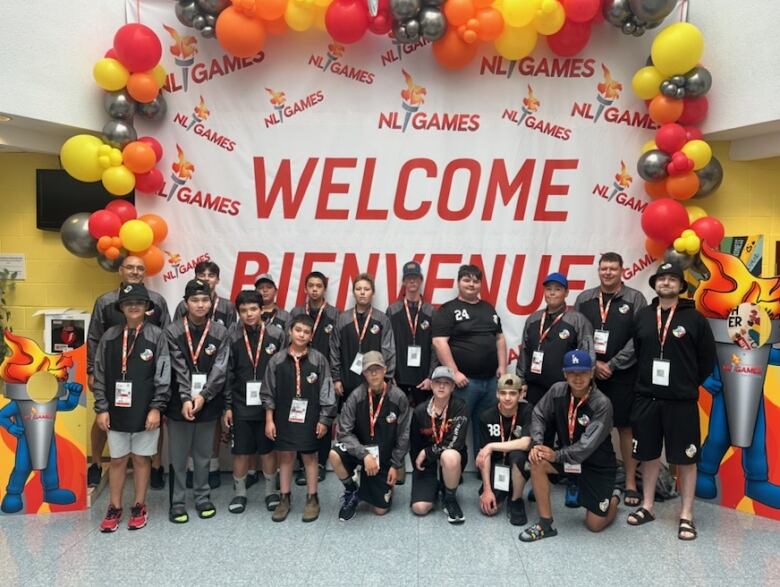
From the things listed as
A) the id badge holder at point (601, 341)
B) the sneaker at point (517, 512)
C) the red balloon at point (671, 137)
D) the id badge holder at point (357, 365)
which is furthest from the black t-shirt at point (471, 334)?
the red balloon at point (671, 137)

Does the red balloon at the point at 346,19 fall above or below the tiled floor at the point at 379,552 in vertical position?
above

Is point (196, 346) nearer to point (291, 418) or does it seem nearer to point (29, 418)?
point (291, 418)

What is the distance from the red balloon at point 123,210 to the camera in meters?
4.35

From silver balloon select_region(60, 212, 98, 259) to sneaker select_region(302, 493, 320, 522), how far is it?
7.87ft

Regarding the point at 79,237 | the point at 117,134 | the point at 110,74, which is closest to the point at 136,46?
the point at 110,74

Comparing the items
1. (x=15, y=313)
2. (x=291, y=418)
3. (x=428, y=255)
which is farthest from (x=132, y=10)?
(x=291, y=418)

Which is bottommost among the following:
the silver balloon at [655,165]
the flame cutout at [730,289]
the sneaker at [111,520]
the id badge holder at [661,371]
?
the sneaker at [111,520]

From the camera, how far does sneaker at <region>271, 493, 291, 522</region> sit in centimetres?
370

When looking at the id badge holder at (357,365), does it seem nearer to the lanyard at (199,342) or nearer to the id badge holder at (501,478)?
the lanyard at (199,342)

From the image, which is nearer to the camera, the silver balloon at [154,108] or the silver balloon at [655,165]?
the silver balloon at [655,165]

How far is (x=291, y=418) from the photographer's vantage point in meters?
3.68

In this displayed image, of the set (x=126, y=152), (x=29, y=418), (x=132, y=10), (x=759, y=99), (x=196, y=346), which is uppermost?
(x=132, y=10)

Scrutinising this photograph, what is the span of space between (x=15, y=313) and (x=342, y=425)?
3.03 metres

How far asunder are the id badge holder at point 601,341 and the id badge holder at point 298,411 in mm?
1978
